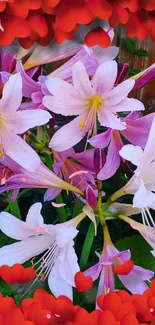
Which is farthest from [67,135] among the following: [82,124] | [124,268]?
[124,268]

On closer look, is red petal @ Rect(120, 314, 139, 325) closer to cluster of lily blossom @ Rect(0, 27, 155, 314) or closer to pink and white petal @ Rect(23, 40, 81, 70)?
cluster of lily blossom @ Rect(0, 27, 155, 314)

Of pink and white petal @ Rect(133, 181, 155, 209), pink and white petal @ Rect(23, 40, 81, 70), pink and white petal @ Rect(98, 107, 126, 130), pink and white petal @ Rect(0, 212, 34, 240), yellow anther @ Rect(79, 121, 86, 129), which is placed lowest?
pink and white petal @ Rect(0, 212, 34, 240)

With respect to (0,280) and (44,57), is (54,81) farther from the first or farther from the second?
(0,280)

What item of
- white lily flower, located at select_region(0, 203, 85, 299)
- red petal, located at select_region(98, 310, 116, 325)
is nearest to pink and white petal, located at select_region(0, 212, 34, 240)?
white lily flower, located at select_region(0, 203, 85, 299)

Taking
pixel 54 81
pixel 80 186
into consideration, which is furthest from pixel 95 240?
pixel 54 81

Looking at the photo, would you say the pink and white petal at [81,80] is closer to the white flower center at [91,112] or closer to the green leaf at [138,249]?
the white flower center at [91,112]

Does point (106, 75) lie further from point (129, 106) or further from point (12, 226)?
point (12, 226)
